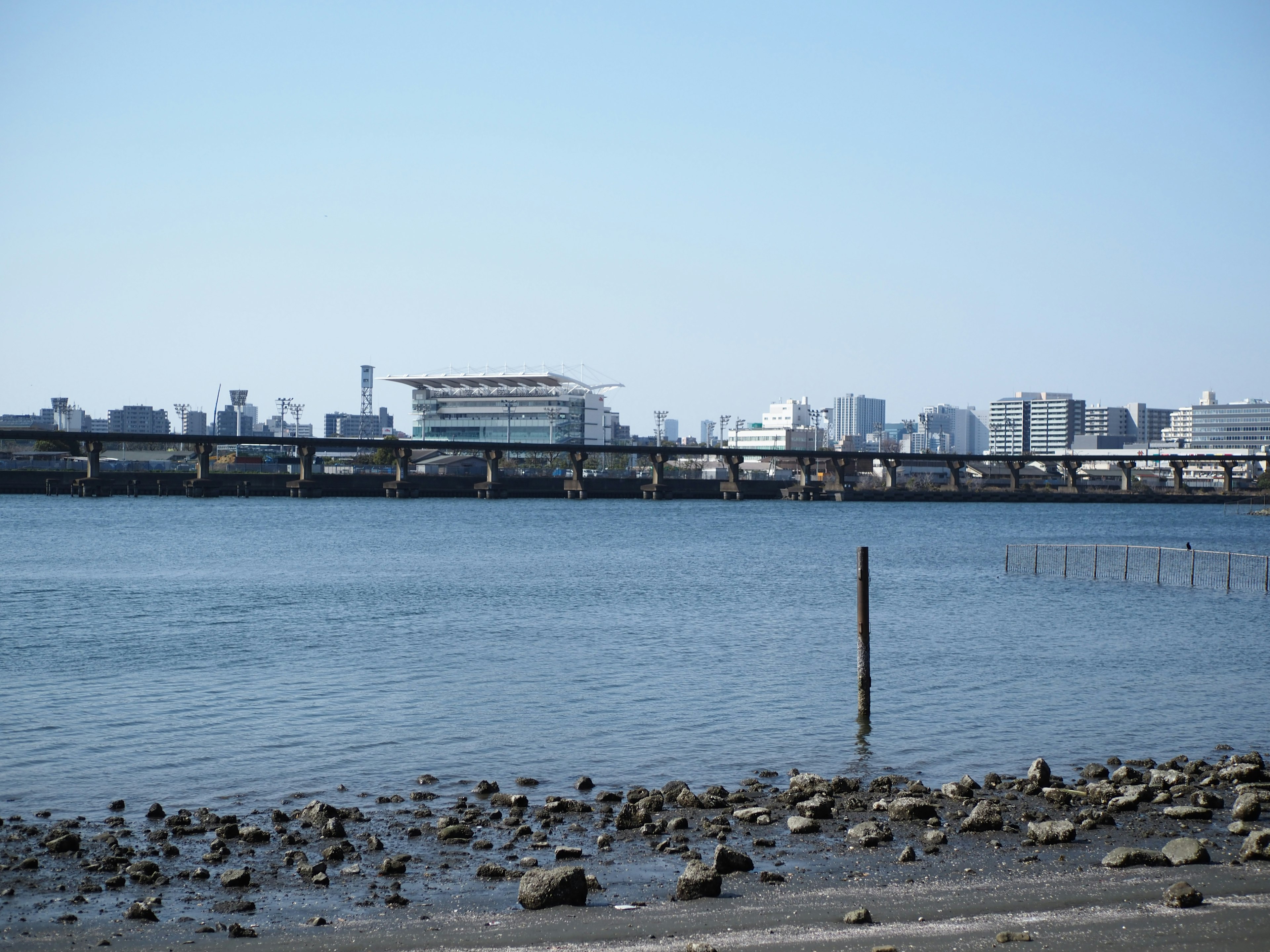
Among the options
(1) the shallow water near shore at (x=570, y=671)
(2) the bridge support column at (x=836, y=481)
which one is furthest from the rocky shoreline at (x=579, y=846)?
(2) the bridge support column at (x=836, y=481)

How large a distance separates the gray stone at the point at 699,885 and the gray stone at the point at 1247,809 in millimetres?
7308

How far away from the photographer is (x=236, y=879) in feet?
41.9

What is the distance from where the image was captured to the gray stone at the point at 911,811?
1542 centimetres

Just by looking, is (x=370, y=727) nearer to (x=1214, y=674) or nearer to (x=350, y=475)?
(x=1214, y=674)

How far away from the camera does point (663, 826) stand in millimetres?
15086

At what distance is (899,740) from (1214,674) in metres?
11.8

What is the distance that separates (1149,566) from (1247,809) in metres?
51.0

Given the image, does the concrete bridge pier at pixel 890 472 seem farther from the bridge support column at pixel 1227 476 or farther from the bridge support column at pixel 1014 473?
the bridge support column at pixel 1227 476

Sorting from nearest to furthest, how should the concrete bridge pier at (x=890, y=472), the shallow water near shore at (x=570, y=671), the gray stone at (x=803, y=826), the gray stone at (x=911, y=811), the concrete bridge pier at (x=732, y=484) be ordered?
the gray stone at (x=803, y=826) < the gray stone at (x=911, y=811) < the shallow water near shore at (x=570, y=671) < the concrete bridge pier at (x=732, y=484) < the concrete bridge pier at (x=890, y=472)

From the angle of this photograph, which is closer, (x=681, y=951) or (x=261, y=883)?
(x=681, y=951)

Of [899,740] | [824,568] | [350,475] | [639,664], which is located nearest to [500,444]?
[350,475]

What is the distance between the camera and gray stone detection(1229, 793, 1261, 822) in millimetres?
15273

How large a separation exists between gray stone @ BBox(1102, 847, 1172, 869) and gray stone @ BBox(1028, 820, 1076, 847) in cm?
83

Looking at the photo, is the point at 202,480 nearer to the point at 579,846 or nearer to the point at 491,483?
the point at 491,483
